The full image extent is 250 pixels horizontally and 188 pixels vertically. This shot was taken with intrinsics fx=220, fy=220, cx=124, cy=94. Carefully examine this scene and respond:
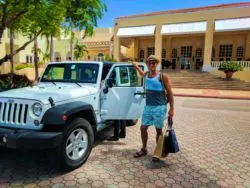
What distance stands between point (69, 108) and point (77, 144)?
2.43ft

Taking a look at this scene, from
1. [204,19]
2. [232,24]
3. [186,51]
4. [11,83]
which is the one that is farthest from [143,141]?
[186,51]

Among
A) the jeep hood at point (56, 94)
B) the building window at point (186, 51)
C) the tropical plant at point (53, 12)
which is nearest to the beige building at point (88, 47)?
the building window at point (186, 51)

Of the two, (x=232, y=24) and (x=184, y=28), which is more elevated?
(x=232, y=24)

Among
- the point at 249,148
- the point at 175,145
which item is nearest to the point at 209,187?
the point at 175,145

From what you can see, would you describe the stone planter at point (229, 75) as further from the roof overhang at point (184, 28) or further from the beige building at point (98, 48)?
the beige building at point (98, 48)

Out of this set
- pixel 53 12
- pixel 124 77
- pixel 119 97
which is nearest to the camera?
pixel 119 97

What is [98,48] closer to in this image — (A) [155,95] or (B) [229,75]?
(B) [229,75]

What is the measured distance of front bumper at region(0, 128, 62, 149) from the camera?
298 cm

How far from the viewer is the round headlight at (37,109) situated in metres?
3.24

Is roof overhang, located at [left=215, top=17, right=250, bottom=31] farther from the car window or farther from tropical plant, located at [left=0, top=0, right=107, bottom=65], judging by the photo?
the car window

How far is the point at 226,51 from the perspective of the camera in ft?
76.0

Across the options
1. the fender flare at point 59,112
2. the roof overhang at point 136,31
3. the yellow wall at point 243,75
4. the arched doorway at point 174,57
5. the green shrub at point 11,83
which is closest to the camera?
the fender flare at point 59,112

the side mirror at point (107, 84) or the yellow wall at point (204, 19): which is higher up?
the yellow wall at point (204, 19)

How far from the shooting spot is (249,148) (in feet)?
15.8
